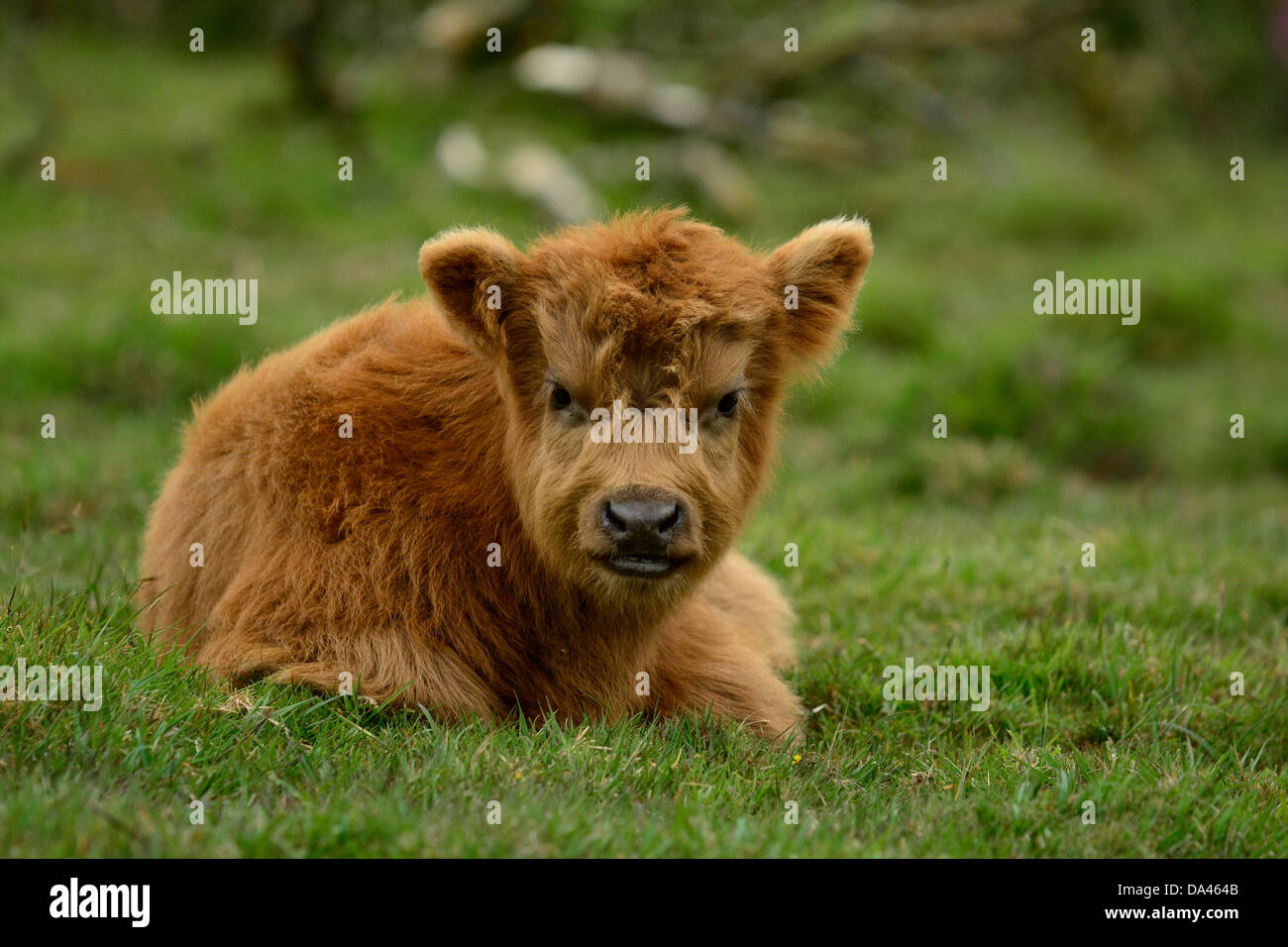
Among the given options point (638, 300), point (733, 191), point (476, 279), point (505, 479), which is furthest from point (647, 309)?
point (733, 191)

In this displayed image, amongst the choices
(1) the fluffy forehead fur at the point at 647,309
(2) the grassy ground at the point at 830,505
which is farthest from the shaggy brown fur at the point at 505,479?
(2) the grassy ground at the point at 830,505

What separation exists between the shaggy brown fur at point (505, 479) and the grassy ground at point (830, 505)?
1.19 feet

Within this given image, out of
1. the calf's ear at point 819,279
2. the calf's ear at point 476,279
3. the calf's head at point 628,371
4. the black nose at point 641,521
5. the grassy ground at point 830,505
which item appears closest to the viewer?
the grassy ground at point 830,505

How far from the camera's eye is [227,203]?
1370 cm

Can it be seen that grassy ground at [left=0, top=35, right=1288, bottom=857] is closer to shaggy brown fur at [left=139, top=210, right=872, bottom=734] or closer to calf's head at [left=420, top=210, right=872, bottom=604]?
shaggy brown fur at [left=139, top=210, right=872, bottom=734]

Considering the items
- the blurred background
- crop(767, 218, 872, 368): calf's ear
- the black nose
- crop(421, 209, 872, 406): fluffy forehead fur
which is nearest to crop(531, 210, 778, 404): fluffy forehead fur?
crop(421, 209, 872, 406): fluffy forehead fur

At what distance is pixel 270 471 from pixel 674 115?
1210 cm

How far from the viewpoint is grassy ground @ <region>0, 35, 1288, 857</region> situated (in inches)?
176

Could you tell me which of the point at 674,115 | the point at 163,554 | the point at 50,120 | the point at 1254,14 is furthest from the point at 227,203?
the point at 1254,14

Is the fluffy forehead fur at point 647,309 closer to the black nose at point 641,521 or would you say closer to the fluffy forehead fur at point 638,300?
the fluffy forehead fur at point 638,300

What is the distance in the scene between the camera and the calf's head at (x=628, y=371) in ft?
17.1

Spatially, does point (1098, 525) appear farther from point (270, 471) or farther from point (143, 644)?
point (143, 644)

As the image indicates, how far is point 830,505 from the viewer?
32.0 ft

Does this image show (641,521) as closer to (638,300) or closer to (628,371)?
(628,371)
